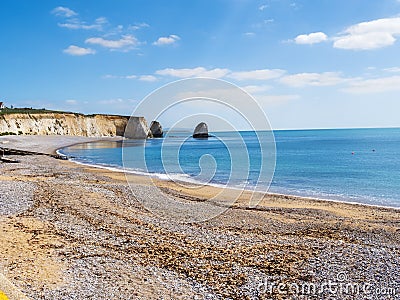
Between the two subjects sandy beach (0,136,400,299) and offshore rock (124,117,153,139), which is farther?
offshore rock (124,117,153,139)

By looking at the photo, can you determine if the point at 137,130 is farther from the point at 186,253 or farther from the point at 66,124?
the point at 186,253

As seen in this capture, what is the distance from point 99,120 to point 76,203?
3396 inches

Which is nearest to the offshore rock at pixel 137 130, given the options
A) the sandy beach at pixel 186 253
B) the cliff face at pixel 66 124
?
the cliff face at pixel 66 124

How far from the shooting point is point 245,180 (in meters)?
26.8

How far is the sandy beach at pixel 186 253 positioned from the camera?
6.70 meters

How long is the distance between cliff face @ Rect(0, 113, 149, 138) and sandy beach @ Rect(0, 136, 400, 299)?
59.7 m

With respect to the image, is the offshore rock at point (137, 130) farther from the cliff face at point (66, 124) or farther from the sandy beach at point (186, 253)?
the sandy beach at point (186, 253)

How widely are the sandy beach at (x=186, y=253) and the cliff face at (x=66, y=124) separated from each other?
2349 inches

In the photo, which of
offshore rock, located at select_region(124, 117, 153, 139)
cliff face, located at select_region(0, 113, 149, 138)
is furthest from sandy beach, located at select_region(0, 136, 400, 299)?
offshore rock, located at select_region(124, 117, 153, 139)

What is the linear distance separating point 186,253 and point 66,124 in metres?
80.8

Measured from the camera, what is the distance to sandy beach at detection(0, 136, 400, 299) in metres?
6.70

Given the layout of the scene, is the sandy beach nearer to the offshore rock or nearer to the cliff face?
the cliff face

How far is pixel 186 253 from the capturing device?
337 inches

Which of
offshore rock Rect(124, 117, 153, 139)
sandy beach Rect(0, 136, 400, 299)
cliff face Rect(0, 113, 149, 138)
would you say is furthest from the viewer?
offshore rock Rect(124, 117, 153, 139)
